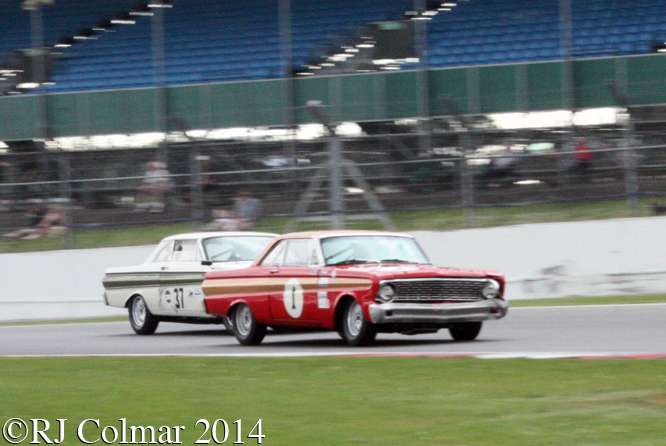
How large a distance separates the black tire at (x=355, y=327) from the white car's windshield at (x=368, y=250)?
2.27 feet

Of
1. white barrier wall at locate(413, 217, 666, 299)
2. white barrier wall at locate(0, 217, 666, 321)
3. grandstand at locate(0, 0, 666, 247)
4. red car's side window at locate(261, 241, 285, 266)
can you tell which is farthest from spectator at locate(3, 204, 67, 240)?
red car's side window at locate(261, 241, 285, 266)

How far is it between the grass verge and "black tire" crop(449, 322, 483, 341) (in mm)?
2637

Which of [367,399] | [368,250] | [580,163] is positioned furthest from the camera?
[580,163]

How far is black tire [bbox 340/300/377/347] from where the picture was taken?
450 inches

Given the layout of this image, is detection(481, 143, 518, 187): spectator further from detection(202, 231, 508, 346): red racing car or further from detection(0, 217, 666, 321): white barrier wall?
detection(202, 231, 508, 346): red racing car

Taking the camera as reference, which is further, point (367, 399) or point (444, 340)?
point (444, 340)

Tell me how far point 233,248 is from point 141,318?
1858 millimetres

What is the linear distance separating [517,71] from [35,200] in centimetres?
1164

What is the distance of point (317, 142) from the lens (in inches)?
848

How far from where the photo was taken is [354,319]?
11.7 meters

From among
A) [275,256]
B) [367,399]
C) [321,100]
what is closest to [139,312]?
[275,256]

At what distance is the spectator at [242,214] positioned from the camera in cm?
2123

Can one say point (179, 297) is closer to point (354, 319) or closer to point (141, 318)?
point (141, 318)

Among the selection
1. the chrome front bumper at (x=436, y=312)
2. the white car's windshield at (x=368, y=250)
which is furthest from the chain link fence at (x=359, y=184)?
the chrome front bumper at (x=436, y=312)
